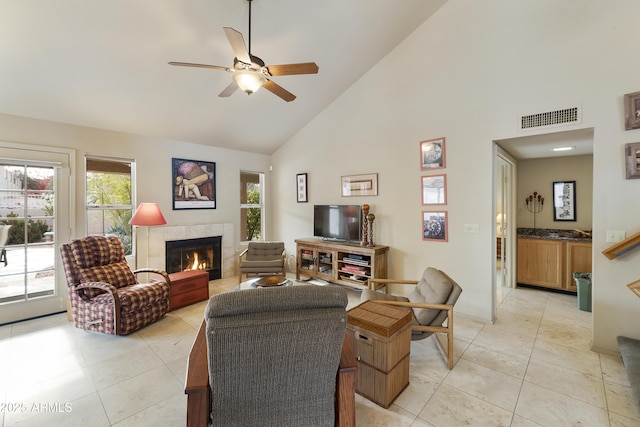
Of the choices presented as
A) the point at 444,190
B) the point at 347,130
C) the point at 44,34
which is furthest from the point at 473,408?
the point at 44,34

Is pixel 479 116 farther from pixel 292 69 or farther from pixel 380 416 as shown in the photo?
pixel 380 416

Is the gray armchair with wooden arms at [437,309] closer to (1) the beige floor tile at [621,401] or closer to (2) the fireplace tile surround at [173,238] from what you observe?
(1) the beige floor tile at [621,401]

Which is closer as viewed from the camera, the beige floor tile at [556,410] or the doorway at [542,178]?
the beige floor tile at [556,410]

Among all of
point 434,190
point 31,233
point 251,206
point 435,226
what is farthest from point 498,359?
point 31,233

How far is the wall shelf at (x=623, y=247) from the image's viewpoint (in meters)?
2.43

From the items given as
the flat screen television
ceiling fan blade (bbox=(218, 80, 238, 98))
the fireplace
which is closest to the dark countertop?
the flat screen television

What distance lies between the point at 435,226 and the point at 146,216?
155 inches

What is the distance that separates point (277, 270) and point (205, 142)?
8.60 feet

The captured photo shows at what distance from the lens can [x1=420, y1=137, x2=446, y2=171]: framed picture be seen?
3.64 metres

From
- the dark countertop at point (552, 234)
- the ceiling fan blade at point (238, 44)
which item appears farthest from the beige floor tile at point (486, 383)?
the ceiling fan blade at point (238, 44)

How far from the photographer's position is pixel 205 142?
4969 millimetres

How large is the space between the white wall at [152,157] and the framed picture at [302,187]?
0.94 meters

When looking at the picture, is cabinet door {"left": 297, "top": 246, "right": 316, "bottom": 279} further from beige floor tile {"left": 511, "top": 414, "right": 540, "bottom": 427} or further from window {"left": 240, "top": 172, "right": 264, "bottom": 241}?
beige floor tile {"left": 511, "top": 414, "right": 540, "bottom": 427}

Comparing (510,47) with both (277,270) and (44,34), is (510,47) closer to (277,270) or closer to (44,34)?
(277,270)
